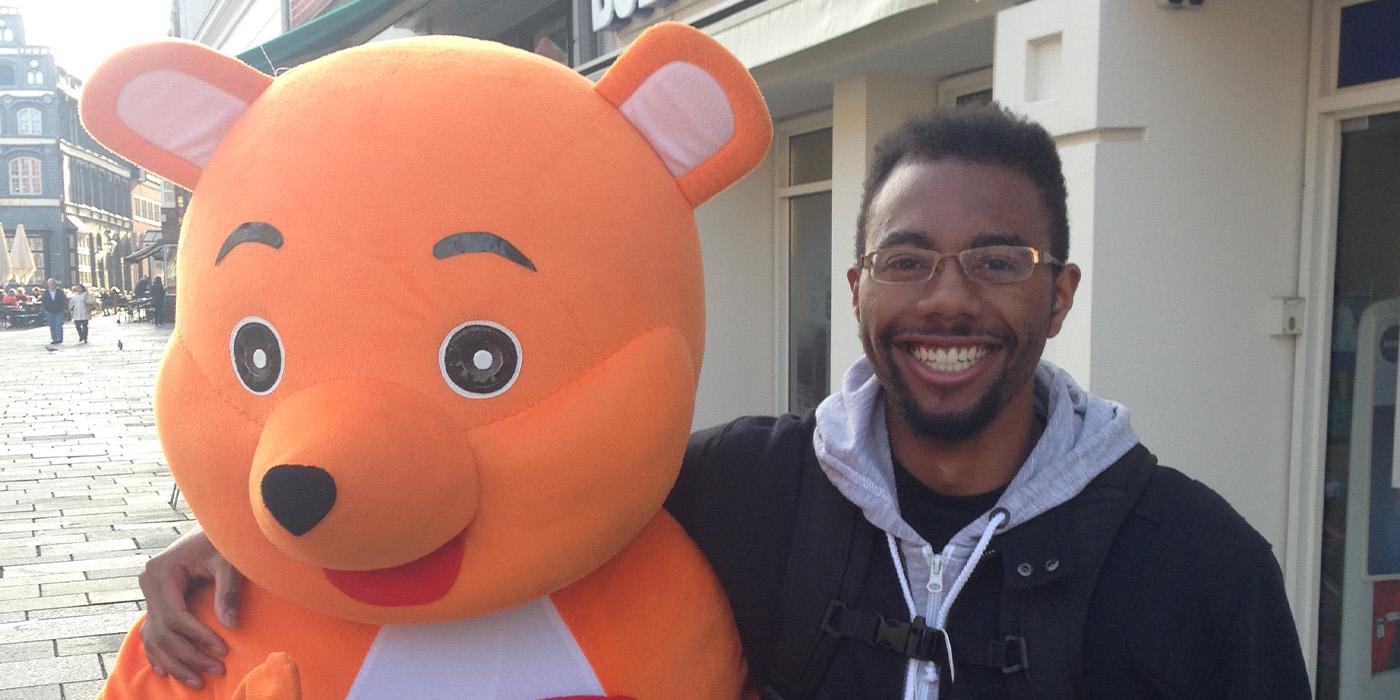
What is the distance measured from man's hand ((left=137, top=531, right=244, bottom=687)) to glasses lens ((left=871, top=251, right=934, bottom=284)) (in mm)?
1300

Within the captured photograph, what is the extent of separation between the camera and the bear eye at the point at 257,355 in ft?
5.49

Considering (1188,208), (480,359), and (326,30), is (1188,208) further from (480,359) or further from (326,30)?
(326,30)

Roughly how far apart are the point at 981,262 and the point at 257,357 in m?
1.24

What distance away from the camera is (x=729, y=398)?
289 inches

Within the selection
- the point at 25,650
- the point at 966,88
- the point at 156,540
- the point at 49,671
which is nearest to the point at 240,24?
the point at 156,540

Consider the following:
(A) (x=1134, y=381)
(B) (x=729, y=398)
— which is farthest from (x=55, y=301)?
(A) (x=1134, y=381)

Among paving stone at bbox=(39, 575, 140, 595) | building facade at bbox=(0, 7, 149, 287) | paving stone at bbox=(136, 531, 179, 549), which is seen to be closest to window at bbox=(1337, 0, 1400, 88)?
paving stone at bbox=(39, 575, 140, 595)

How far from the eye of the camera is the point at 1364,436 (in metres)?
3.67

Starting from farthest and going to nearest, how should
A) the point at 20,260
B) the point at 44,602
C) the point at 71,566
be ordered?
the point at 20,260, the point at 71,566, the point at 44,602

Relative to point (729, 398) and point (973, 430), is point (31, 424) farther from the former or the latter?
point (973, 430)

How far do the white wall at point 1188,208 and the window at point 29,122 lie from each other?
73.7m

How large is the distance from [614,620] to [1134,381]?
2.34 m

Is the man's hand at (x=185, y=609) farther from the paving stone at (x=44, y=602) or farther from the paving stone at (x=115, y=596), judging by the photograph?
the paving stone at (x=44, y=602)

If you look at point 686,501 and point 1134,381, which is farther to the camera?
point 1134,381
